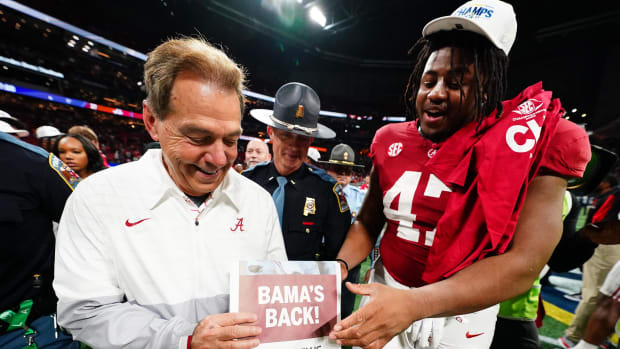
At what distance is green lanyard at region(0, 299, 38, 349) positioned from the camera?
133 cm

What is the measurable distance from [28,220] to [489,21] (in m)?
2.66

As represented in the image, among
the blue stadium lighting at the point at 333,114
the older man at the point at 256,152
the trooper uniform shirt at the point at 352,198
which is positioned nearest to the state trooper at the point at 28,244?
the older man at the point at 256,152

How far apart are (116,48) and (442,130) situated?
23.2 m

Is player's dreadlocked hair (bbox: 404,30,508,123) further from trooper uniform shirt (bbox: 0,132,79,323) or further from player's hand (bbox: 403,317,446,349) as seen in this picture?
trooper uniform shirt (bbox: 0,132,79,323)

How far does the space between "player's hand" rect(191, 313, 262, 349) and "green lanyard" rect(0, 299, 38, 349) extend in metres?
1.28

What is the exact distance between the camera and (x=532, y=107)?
1011 millimetres

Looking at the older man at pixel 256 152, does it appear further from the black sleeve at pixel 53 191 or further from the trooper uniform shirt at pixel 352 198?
the black sleeve at pixel 53 191

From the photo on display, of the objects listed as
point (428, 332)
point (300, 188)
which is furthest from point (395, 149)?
point (300, 188)

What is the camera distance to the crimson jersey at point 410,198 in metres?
1.21

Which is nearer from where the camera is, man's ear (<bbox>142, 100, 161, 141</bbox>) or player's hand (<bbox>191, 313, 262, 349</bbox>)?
player's hand (<bbox>191, 313, 262, 349</bbox>)

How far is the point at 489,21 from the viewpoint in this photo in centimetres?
103

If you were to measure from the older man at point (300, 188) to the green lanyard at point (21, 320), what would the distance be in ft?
5.24

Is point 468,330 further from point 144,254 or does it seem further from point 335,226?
point 144,254

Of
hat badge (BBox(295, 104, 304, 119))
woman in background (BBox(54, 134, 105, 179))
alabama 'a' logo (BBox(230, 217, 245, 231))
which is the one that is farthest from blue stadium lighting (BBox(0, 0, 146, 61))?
alabama 'a' logo (BBox(230, 217, 245, 231))
